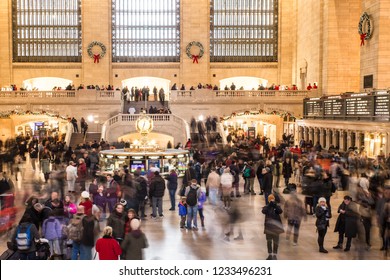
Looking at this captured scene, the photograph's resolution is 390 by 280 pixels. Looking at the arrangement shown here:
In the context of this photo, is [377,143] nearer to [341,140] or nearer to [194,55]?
→ [341,140]

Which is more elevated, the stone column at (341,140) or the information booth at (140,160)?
the stone column at (341,140)

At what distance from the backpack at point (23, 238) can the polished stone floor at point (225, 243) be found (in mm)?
2558

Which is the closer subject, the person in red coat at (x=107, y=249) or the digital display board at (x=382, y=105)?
the person in red coat at (x=107, y=249)

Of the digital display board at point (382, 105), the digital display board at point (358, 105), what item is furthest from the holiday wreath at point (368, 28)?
the digital display board at point (382, 105)

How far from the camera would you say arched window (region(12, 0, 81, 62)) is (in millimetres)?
43094

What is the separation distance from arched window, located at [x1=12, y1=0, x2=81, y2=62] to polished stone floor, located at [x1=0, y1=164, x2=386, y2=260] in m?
28.9

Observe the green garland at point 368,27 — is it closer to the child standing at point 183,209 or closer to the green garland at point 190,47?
the green garland at point 190,47

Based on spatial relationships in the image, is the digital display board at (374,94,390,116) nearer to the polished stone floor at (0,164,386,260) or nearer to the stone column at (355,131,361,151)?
the stone column at (355,131,361,151)

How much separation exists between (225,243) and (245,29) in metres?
33.3

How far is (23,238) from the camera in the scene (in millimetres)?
9117

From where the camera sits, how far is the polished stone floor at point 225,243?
11406mm

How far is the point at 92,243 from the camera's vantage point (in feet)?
31.9

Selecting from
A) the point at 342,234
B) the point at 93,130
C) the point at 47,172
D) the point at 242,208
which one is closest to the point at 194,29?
the point at 93,130

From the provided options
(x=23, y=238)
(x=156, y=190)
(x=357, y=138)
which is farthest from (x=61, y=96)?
(x=23, y=238)
